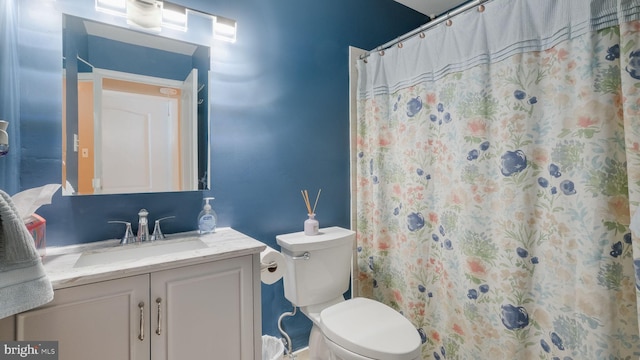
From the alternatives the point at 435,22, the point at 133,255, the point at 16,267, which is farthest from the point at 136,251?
the point at 435,22

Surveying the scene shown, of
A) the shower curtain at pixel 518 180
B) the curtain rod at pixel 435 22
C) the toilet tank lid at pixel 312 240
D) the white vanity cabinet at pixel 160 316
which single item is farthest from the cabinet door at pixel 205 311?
the curtain rod at pixel 435 22

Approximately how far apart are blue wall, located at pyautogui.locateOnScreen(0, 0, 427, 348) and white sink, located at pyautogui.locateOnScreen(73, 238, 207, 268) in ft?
0.41

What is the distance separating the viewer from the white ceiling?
2184 millimetres

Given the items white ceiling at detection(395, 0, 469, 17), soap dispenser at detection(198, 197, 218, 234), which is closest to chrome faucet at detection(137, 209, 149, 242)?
soap dispenser at detection(198, 197, 218, 234)

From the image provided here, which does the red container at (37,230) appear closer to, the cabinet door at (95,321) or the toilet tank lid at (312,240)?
the cabinet door at (95,321)

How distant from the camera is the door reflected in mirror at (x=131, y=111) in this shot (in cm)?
118

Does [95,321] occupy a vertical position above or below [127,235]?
below

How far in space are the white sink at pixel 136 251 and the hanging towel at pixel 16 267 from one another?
1.11 feet

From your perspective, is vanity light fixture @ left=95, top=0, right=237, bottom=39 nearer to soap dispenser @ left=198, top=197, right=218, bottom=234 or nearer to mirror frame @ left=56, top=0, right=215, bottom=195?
mirror frame @ left=56, top=0, right=215, bottom=195

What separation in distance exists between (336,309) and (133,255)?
976mm

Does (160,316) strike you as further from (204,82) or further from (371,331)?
(204,82)

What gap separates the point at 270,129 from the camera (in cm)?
165

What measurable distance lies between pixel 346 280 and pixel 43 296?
1.35 meters

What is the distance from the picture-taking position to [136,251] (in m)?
1.20
